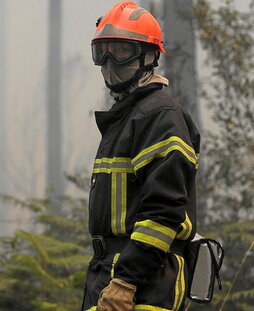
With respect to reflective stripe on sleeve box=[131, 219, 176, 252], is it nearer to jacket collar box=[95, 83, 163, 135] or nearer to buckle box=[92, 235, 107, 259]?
buckle box=[92, 235, 107, 259]

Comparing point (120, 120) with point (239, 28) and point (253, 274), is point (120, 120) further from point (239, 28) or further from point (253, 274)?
point (239, 28)

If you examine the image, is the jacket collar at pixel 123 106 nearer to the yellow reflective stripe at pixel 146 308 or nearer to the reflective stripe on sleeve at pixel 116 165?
the reflective stripe on sleeve at pixel 116 165

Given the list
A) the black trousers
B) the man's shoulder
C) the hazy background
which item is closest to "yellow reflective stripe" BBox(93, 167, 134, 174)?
the man's shoulder

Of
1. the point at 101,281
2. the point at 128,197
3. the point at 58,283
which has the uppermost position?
the point at 128,197

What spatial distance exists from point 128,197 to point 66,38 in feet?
20.1

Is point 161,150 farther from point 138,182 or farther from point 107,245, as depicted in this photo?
point 107,245

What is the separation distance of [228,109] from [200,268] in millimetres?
4472

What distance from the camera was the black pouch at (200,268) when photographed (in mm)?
3551

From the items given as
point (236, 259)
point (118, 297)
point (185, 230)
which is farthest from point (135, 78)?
point (236, 259)

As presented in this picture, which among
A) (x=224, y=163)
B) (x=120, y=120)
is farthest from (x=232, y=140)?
(x=120, y=120)

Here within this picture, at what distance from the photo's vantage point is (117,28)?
351 cm

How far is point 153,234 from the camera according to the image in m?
3.17

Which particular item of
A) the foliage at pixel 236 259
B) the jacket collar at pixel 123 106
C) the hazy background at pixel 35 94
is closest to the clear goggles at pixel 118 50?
the jacket collar at pixel 123 106

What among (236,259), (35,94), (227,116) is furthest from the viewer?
(35,94)
